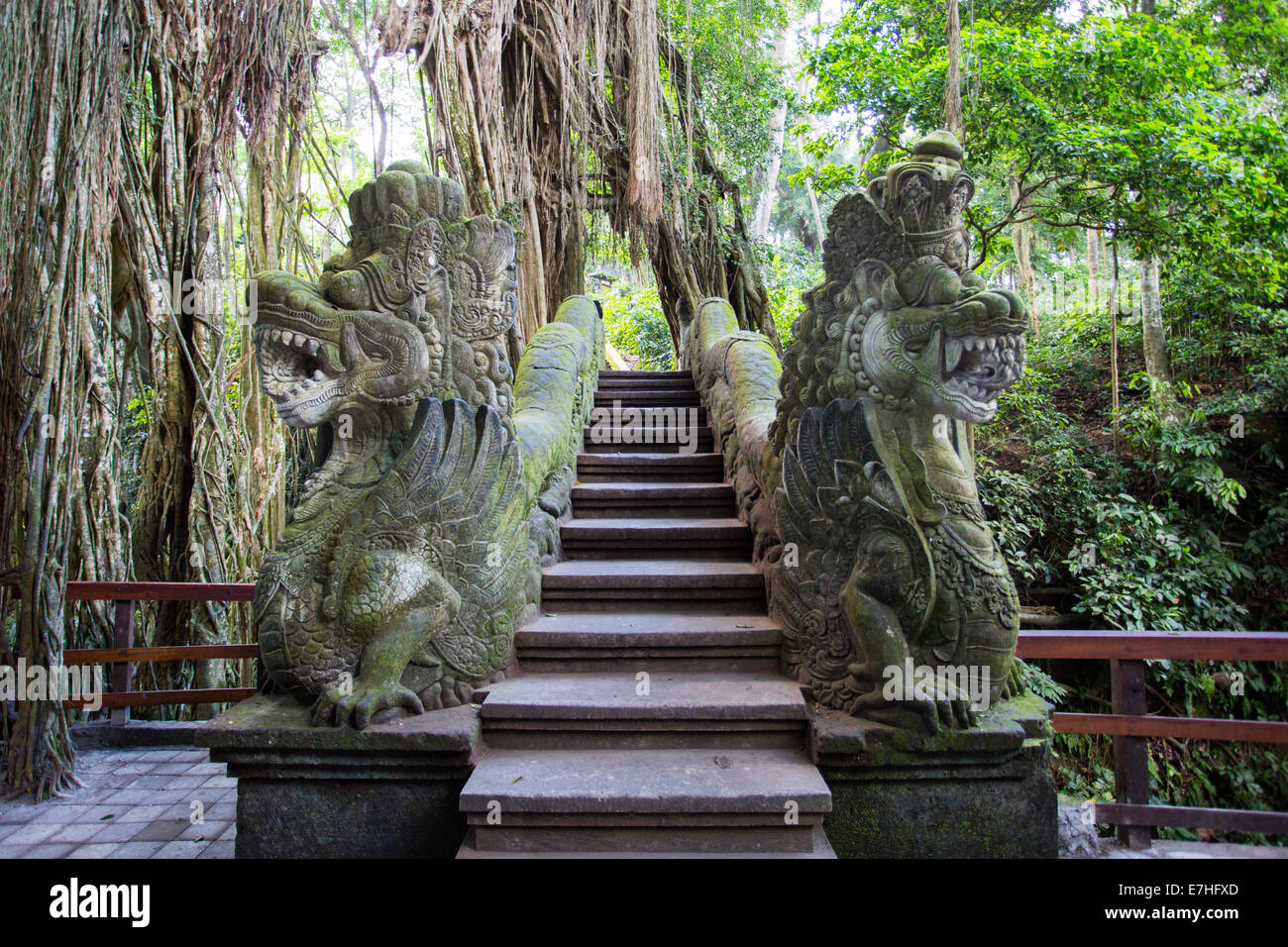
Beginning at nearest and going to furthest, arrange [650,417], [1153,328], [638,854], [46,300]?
[638,854]
[46,300]
[650,417]
[1153,328]

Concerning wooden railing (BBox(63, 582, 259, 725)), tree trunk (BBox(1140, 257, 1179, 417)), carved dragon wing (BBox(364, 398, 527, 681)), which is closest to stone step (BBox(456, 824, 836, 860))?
carved dragon wing (BBox(364, 398, 527, 681))

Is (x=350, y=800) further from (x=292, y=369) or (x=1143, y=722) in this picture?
(x=1143, y=722)

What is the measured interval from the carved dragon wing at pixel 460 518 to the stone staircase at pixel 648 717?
18 cm

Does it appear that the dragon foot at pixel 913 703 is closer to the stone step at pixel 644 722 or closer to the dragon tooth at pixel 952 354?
the stone step at pixel 644 722

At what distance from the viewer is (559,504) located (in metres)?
3.83

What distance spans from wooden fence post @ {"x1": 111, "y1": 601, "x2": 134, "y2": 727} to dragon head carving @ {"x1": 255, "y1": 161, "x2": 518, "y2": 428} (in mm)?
1935

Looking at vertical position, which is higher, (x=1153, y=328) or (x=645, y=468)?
(x=1153, y=328)

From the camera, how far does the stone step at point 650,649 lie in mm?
2904

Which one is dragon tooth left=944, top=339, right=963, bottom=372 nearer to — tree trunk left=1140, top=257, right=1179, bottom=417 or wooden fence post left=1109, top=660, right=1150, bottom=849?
wooden fence post left=1109, top=660, right=1150, bottom=849

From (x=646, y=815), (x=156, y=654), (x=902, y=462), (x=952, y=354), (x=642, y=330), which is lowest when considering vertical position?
(x=646, y=815)

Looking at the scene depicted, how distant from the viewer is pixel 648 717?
2.51 metres

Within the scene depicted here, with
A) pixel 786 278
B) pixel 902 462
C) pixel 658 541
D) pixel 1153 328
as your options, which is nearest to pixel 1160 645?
pixel 902 462

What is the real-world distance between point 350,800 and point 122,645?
213 centimetres

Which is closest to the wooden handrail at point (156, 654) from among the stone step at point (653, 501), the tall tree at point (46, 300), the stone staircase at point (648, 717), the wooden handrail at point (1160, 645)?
the tall tree at point (46, 300)
